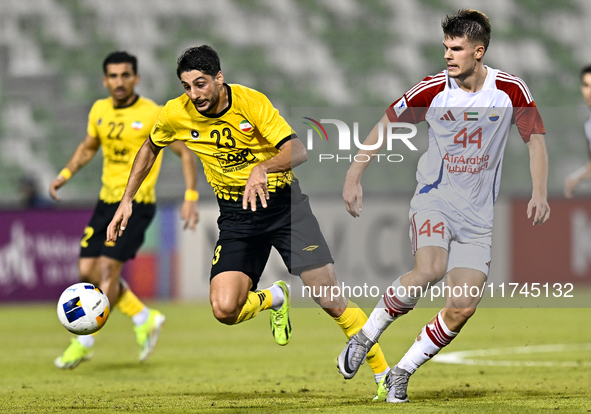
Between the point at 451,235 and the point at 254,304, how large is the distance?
1.46 metres

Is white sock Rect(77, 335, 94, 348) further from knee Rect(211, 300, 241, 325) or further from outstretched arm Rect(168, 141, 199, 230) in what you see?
knee Rect(211, 300, 241, 325)

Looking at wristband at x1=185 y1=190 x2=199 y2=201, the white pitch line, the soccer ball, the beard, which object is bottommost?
the white pitch line

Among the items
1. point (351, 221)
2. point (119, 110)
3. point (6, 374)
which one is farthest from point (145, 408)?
point (351, 221)

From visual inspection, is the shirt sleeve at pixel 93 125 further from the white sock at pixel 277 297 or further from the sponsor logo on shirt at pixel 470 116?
the sponsor logo on shirt at pixel 470 116

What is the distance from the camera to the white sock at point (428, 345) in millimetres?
5637

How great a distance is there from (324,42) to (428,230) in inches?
561

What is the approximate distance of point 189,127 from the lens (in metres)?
5.87

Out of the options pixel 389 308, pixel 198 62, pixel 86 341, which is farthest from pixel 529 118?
pixel 86 341

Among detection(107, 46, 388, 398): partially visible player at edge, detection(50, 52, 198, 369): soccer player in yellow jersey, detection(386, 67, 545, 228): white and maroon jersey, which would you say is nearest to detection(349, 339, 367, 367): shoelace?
detection(107, 46, 388, 398): partially visible player at edge

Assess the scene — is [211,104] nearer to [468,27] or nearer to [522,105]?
[468,27]

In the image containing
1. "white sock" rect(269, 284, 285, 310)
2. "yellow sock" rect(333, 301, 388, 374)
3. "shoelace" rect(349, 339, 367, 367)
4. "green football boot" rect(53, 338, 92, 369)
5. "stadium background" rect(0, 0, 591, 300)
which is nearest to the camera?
"shoelace" rect(349, 339, 367, 367)

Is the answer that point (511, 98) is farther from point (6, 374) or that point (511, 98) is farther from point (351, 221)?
point (351, 221)

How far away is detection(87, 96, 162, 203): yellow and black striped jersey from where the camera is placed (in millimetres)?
8148

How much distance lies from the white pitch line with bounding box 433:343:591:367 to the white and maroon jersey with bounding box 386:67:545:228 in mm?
2842
